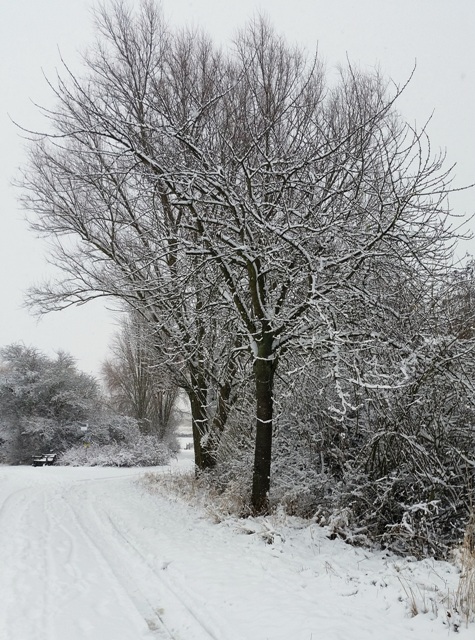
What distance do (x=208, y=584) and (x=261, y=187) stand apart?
566cm

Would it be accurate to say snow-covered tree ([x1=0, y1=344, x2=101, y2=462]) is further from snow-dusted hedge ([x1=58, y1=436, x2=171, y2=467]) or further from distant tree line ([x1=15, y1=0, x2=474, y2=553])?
distant tree line ([x1=15, y1=0, x2=474, y2=553])

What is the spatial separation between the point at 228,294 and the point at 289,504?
144 inches

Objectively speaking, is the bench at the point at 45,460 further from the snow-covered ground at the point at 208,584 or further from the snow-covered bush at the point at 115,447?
the snow-covered ground at the point at 208,584

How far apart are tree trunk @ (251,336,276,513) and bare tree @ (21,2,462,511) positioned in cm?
2

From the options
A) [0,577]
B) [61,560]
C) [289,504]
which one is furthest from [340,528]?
[0,577]

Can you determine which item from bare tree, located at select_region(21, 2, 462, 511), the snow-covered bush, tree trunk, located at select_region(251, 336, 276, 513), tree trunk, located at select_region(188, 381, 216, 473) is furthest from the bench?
tree trunk, located at select_region(251, 336, 276, 513)

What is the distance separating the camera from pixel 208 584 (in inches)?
184

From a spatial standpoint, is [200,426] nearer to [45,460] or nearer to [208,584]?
[208,584]

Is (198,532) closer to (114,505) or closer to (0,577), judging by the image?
(0,577)

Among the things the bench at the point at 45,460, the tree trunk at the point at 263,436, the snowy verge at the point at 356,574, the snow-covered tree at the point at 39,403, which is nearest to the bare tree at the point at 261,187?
the tree trunk at the point at 263,436

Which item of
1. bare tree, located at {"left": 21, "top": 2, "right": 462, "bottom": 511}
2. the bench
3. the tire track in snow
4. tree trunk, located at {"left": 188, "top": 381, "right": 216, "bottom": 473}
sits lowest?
the bench

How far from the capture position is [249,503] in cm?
768

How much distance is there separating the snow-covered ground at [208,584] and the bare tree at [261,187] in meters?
1.67

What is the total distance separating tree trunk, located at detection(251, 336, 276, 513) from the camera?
7.45m
